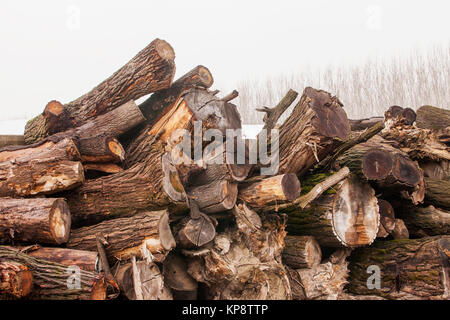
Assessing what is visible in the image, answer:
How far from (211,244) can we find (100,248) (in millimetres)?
980

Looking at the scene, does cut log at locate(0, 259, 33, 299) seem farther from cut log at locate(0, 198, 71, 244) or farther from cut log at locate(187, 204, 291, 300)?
cut log at locate(187, 204, 291, 300)

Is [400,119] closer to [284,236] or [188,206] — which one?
[284,236]

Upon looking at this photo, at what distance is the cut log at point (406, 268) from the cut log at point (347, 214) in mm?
328

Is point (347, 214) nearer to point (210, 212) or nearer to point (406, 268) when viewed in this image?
point (406, 268)

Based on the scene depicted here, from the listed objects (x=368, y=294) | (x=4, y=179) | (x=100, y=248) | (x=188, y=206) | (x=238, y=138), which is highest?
(x=238, y=138)

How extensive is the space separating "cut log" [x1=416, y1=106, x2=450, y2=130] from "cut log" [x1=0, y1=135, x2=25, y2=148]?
5.41 meters

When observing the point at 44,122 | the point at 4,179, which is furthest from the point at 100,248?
the point at 44,122

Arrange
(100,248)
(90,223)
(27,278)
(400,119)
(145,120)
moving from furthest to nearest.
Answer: (400,119), (145,120), (90,223), (100,248), (27,278)

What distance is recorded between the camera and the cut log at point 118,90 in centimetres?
421

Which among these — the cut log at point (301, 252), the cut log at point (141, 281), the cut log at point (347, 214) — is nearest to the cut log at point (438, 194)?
the cut log at point (347, 214)

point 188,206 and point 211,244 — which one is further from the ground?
point 188,206

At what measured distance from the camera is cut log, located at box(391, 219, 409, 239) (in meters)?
4.20

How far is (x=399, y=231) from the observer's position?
4207mm
